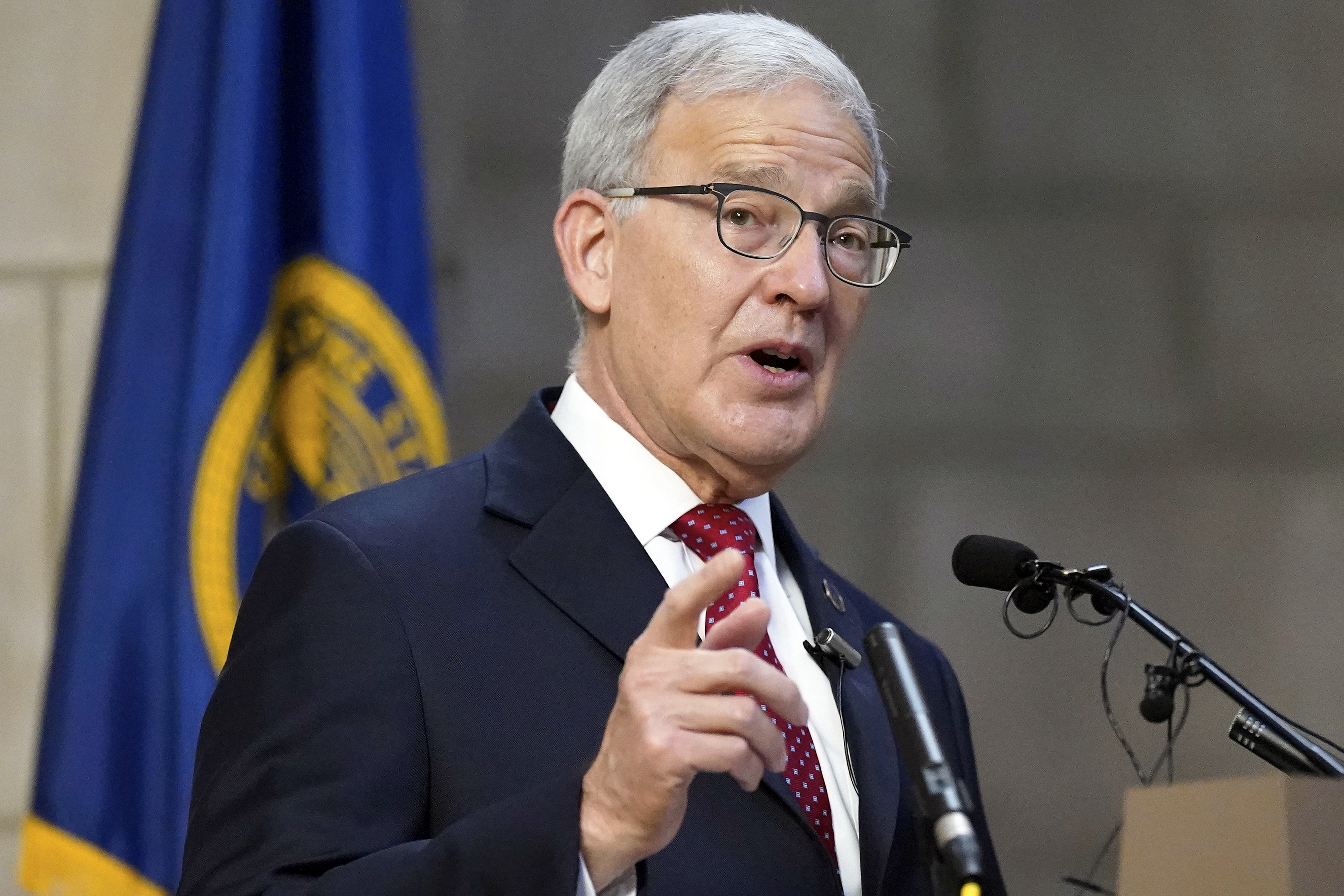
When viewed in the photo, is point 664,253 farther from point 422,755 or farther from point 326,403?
point 326,403

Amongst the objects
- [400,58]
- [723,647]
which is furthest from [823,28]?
[723,647]

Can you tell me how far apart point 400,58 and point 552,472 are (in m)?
1.41

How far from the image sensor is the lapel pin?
2010 millimetres

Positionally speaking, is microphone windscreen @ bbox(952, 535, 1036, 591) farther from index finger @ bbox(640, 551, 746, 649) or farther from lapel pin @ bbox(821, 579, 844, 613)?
index finger @ bbox(640, 551, 746, 649)

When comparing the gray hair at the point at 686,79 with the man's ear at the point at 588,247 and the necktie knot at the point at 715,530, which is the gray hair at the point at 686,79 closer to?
the man's ear at the point at 588,247

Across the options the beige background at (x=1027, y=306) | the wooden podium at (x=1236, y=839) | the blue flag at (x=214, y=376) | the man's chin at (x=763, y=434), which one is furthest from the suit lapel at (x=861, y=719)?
the beige background at (x=1027, y=306)

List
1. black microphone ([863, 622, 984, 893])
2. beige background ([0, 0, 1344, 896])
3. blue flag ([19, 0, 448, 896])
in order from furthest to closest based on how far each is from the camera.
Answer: beige background ([0, 0, 1344, 896]) → blue flag ([19, 0, 448, 896]) → black microphone ([863, 622, 984, 893])

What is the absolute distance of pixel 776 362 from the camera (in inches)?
75.4

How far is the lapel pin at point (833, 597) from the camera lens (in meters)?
2.01

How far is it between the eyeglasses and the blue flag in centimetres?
104

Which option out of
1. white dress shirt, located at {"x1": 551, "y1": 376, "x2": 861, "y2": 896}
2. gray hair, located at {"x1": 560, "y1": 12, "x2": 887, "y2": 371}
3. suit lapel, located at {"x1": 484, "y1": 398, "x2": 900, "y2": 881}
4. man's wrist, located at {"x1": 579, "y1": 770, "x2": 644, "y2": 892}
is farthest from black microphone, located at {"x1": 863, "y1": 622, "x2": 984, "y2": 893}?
gray hair, located at {"x1": 560, "y1": 12, "x2": 887, "y2": 371}

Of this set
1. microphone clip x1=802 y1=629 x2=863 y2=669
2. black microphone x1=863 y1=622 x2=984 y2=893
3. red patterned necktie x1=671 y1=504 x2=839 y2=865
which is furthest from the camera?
microphone clip x1=802 y1=629 x2=863 y2=669

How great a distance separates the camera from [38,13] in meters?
3.46

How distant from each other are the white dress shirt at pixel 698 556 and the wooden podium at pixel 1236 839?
0.60 metres
